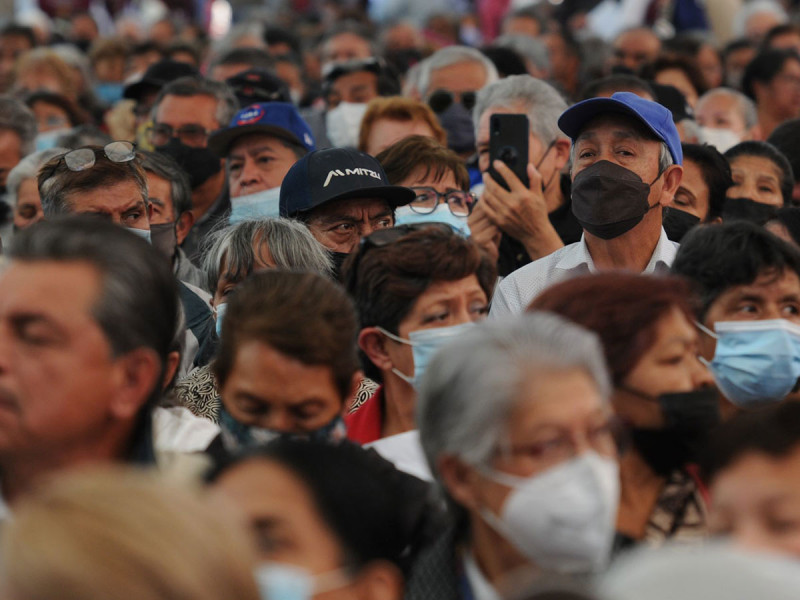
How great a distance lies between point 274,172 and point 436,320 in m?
2.89

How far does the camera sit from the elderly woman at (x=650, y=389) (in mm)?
3118

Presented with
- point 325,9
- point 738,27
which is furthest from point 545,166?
point 325,9

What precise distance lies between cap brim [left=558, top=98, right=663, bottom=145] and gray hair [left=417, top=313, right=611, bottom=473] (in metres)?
2.41

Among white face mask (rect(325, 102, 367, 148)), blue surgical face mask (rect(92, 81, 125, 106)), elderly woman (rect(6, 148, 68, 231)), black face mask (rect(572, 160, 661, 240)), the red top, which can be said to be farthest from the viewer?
blue surgical face mask (rect(92, 81, 125, 106))

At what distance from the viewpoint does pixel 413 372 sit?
3854 millimetres

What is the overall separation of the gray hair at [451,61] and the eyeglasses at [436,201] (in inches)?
102

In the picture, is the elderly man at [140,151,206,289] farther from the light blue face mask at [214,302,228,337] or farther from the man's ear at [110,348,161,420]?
the man's ear at [110,348,161,420]

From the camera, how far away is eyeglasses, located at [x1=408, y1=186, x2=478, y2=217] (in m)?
5.59

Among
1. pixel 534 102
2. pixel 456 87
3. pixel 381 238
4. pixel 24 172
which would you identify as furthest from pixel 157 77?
pixel 381 238

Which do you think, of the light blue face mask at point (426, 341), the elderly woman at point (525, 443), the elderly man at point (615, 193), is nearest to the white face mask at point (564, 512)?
the elderly woman at point (525, 443)

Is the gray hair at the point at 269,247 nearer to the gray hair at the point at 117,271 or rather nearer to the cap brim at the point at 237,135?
the gray hair at the point at 117,271

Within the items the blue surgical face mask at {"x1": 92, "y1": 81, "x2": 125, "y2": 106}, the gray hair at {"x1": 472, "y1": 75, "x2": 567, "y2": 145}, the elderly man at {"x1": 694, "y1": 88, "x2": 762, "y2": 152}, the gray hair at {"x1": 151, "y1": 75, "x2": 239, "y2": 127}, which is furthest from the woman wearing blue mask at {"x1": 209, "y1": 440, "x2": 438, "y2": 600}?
the blue surgical face mask at {"x1": 92, "y1": 81, "x2": 125, "y2": 106}

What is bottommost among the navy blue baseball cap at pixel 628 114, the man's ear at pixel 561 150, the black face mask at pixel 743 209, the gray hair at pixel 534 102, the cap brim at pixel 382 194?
the black face mask at pixel 743 209

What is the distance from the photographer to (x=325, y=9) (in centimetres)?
1712
